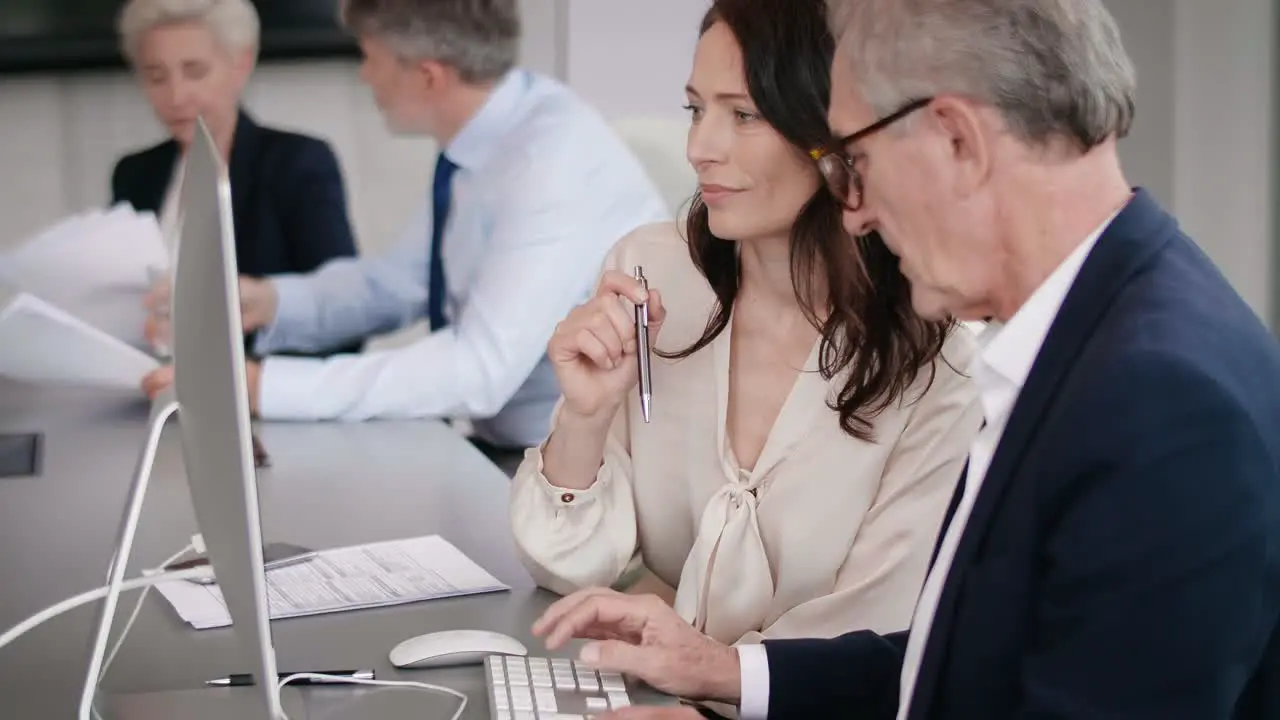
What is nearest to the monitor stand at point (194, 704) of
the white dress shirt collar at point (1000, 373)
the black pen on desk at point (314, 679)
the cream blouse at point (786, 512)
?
the black pen on desk at point (314, 679)

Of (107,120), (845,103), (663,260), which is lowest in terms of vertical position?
(107,120)

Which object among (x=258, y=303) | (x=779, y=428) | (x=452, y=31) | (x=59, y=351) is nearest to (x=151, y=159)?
(x=258, y=303)

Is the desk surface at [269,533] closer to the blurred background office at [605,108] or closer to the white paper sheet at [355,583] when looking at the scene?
the white paper sheet at [355,583]

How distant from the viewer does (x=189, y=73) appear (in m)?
3.38

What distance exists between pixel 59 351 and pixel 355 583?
1.14 metres

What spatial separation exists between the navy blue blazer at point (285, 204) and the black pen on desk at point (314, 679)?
2203 mm

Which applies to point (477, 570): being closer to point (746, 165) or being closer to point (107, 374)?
point (746, 165)

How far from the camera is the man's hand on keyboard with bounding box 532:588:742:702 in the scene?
1.19m

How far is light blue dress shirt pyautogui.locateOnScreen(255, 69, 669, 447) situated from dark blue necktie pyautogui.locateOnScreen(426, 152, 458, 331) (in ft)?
0.05

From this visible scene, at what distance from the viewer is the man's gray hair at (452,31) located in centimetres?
276

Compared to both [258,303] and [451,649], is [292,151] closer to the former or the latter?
[258,303]

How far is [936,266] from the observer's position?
1.08 m

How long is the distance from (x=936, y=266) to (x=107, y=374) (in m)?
1.76

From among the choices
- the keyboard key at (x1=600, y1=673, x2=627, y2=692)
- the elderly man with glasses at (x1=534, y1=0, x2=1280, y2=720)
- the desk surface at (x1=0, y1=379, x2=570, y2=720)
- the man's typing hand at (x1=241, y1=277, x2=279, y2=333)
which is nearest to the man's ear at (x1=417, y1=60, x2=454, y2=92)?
the man's typing hand at (x1=241, y1=277, x2=279, y2=333)
